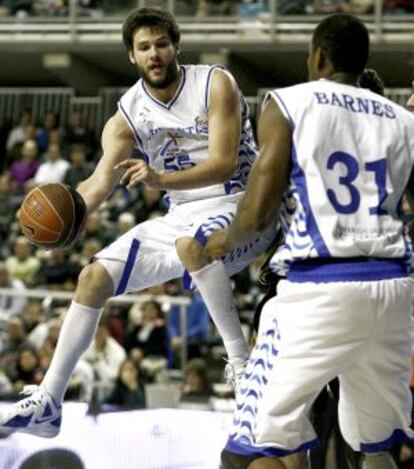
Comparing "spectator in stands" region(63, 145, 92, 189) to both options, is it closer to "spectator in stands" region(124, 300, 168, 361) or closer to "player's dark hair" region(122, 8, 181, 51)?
"spectator in stands" region(124, 300, 168, 361)

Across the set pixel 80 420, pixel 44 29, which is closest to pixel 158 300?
pixel 80 420

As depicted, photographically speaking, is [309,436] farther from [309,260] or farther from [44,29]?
[44,29]

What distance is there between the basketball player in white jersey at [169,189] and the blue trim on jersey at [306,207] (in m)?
1.54

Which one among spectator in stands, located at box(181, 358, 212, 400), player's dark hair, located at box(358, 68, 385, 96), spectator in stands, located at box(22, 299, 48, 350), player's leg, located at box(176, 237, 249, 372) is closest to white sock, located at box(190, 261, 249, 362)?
player's leg, located at box(176, 237, 249, 372)

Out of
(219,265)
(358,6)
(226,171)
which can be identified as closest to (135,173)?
(226,171)

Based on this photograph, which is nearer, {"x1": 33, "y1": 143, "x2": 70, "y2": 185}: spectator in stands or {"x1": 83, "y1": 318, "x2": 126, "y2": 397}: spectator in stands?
{"x1": 83, "y1": 318, "x2": 126, "y2": 397}: spectator in stands

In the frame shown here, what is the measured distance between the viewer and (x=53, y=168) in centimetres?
1762

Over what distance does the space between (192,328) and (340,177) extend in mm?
8893

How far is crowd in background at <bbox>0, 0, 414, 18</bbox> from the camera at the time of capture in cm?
1869

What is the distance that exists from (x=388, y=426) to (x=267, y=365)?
0.56m

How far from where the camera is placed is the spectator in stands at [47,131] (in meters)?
19.0

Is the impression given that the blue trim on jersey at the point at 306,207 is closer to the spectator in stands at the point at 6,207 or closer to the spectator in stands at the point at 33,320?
the spectator in stands at the point at 33,320

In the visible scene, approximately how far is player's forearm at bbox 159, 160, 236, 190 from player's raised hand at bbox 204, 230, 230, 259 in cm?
110

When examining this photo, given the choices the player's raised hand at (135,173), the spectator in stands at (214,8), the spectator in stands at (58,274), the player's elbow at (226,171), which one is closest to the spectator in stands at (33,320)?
the spectator in stands at (58,274)
